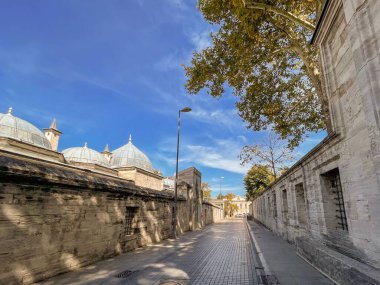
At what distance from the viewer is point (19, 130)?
2188 centimetres

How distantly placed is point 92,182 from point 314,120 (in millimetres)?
11703

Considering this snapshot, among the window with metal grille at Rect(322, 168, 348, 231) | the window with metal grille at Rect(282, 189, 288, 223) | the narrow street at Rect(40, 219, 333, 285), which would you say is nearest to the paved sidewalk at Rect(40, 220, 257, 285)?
the narrow street at Rect(40, 219, 333, 285)

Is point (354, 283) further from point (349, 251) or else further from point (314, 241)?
point (314, 241)

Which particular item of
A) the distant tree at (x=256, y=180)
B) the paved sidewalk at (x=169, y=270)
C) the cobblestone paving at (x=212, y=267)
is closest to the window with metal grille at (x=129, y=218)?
the paved sidewalk at (x=169, y=270)

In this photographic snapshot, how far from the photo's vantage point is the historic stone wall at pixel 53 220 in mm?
5477

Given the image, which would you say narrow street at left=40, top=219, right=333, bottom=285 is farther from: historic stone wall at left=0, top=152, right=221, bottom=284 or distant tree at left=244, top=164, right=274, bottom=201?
distant tree at left=244, top=164, right=274, bottom=201

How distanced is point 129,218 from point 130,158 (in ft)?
80.7

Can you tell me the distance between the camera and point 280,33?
10.7 metres

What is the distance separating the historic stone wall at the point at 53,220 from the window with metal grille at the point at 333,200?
25.2 ft

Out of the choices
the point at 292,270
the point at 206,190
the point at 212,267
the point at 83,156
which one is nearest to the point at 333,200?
the point at 292,270

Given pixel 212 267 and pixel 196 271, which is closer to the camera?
pixel 196 271

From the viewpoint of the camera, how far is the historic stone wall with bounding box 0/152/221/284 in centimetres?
548

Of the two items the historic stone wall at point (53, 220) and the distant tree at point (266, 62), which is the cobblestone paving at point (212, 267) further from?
the distant tree at point (266, 62)

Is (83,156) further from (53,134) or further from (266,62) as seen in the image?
(266,62)
